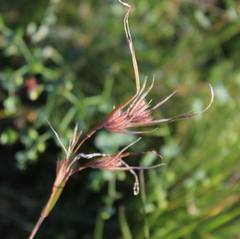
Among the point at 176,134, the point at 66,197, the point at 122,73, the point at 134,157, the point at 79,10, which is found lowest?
the point at 66,197

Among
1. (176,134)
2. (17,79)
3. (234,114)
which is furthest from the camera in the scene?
(176,134)

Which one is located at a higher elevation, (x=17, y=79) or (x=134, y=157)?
(x=17, y=79)

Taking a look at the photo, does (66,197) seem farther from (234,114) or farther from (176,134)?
(234,114)

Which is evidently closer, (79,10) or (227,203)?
(227,203)

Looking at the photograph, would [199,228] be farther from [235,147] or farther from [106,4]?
[106,4]

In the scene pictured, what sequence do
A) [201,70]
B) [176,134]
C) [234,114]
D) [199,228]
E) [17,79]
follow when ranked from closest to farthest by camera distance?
1. [17,79]
2. [199,228]
3. [234,114]
4. [176,134]
5. [201,70]

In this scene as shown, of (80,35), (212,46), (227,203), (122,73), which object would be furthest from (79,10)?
(227,203)

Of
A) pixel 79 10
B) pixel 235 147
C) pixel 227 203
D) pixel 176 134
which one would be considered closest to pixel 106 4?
pixel 79 10
